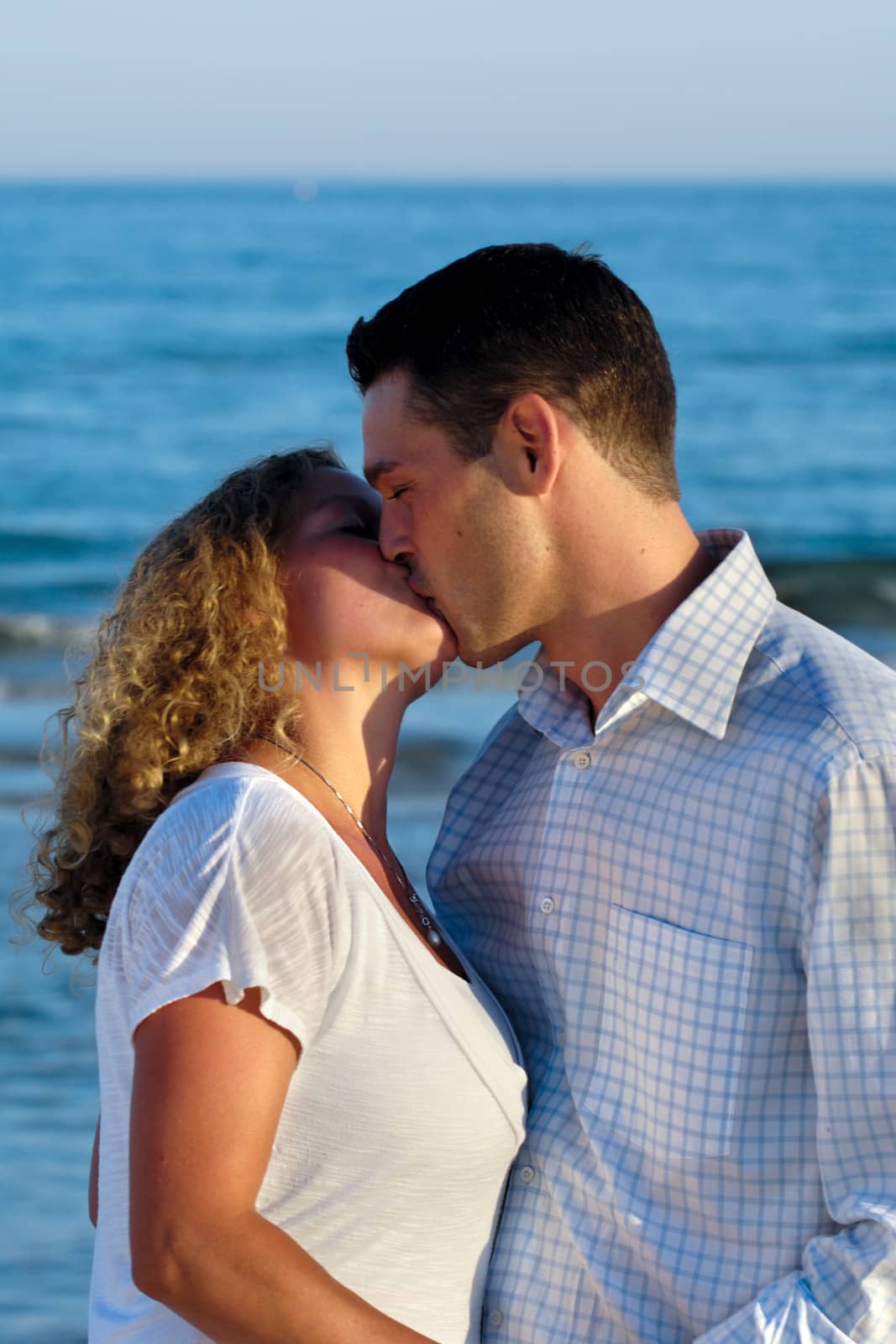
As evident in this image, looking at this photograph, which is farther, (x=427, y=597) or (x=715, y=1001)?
(x=427, y=597)

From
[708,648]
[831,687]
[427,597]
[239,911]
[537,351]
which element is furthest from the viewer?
[427,597]

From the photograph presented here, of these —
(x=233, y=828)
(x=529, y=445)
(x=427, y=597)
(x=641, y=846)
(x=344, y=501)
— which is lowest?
(x=641, y=846)

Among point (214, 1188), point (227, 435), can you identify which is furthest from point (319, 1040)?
point (227, 435)

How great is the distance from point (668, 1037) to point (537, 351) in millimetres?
1044

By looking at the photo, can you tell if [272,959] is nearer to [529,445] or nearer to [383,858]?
[383,858]

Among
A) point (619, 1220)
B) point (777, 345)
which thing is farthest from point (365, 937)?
point (777, 345)

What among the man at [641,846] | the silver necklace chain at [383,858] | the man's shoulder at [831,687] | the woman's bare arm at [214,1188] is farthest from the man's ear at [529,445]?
the woman's bare arm at [214,1188]

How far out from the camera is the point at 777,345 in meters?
24.0

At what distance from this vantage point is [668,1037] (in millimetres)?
2137

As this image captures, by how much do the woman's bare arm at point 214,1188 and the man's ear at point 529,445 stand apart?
0.95 meters

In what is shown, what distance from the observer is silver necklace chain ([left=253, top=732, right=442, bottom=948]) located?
2277 millimetres

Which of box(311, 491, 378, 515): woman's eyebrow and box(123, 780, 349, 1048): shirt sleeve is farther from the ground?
box(311, 491, 378, 515): woman's eyebrow

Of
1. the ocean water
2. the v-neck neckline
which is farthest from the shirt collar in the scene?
the ocean water

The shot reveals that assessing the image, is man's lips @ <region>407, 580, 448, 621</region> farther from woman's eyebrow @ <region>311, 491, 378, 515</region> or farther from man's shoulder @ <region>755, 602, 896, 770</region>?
man's shoulder @ <region>755, 602, 896, 770</region>
